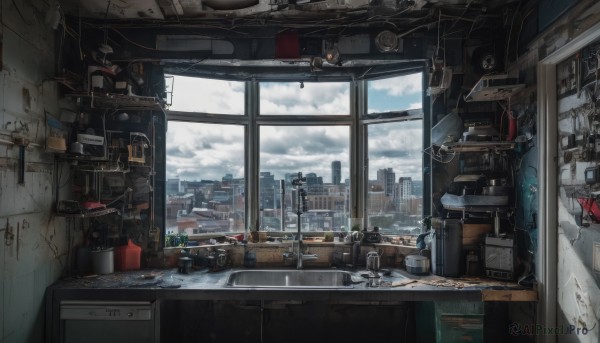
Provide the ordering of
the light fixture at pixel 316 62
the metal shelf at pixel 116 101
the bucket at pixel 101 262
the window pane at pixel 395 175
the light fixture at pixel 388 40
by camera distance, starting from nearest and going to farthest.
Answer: the metal shelf at pixel 116 101 < the bucket at pixel 101 262 < the light fixture at pixel 388 40 < the light fixture at pixel 316 62 < the window pane at pixel 395 175

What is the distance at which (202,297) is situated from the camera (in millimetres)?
2365

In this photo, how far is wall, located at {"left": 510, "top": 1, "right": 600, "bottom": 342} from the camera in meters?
1.91

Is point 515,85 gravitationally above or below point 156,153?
above

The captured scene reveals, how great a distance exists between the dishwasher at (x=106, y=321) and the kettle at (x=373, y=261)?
70.6 inches

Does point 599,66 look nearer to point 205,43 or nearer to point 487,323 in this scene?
point 487,323

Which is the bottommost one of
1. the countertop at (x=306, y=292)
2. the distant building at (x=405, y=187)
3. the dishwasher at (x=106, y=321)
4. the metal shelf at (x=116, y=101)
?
the dishwasher at (x=106, y=321)

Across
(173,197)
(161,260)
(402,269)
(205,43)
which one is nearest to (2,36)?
(205,43)

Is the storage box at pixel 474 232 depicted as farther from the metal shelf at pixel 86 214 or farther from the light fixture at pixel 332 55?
the metal shelf at pixel 86 214

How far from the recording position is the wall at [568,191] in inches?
75.1

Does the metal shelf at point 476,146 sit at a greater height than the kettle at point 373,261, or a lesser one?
greater

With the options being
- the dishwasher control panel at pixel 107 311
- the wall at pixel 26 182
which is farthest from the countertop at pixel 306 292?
the wall at pixel 26 182

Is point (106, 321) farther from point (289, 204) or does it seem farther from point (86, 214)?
point (289, 204)

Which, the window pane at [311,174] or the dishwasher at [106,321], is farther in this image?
the window pane at [311,174]

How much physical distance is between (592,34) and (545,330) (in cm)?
193
